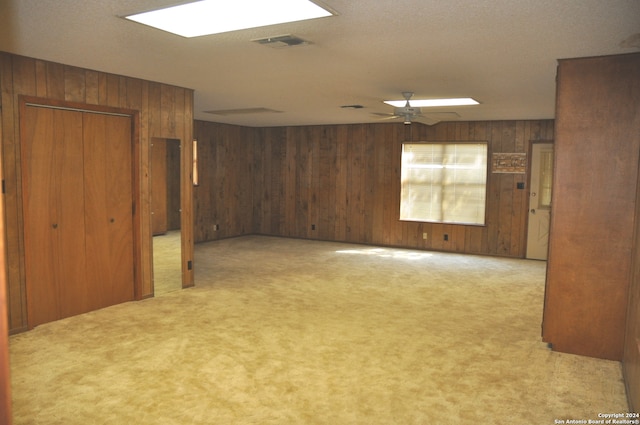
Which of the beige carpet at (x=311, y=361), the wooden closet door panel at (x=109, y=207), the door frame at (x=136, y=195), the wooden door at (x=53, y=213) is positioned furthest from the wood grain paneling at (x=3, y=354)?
the door frame at (x=136, y=195)

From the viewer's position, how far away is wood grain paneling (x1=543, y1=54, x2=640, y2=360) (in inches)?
140

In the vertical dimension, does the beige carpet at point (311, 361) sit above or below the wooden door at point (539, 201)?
below

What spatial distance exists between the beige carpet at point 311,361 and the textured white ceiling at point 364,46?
89.3 inches

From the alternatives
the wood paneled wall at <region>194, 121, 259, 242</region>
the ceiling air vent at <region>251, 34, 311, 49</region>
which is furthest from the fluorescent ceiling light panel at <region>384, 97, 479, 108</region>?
the wood paneled wall at <region>194, 121, 259, 242</region>

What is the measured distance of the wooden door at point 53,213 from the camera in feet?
13.7

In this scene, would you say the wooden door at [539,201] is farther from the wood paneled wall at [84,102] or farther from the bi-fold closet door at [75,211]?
the bi-fold closet door at [75,211]

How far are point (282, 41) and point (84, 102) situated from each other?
2.28 m

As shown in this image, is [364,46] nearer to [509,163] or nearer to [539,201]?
[509,163]

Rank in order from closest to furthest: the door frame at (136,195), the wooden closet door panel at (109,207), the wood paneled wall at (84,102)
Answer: the wood paneled wall at (84,102), the wooden closet door panel at (109,207), the door frame at (136,195)

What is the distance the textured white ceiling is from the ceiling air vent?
5 centimetres

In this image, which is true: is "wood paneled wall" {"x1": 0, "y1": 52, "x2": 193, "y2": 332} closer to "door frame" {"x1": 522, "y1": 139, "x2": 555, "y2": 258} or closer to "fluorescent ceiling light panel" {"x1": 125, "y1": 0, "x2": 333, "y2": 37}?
"fluorescent ceiling light panel" {"x1": 125, "y1": 0, "x2": 333, "y2": 37}

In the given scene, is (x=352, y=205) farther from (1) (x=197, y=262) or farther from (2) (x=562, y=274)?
(2) (x=562, y=274)

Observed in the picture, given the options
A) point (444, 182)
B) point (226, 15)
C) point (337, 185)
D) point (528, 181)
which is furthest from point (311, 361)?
point (337, 185)

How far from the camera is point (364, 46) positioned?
346 cm
